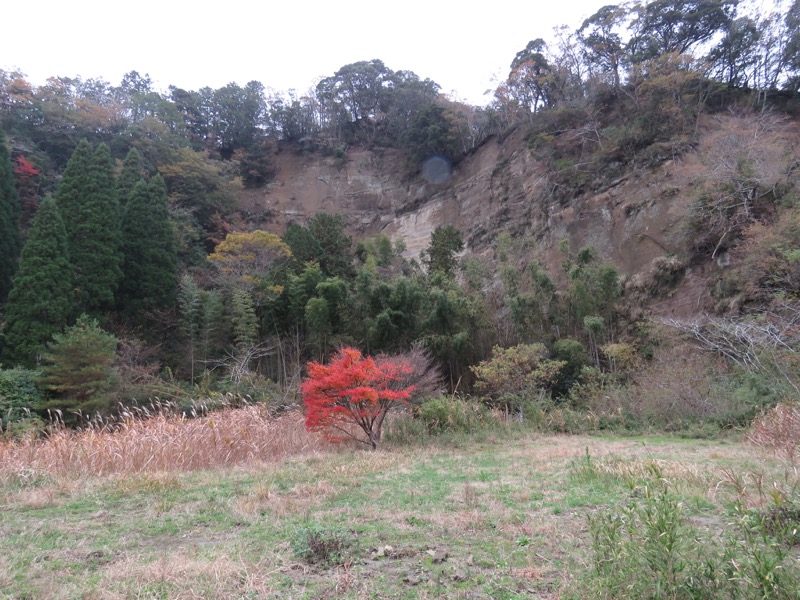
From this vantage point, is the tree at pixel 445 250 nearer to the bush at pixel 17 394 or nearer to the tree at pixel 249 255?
the tree at pixel 249 255

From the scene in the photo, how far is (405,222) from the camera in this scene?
32719 mm

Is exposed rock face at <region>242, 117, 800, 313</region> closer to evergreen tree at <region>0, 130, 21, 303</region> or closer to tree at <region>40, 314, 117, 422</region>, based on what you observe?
evergreen tree at <region>0, 130, 21, 303</region>

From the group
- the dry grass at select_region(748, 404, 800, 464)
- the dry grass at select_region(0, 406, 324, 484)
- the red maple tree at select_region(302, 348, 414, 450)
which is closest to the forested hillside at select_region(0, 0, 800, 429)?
the dry grass at select_region(748, 404, 800, 464)

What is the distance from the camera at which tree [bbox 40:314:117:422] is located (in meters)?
14.1

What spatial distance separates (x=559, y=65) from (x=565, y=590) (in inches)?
1140

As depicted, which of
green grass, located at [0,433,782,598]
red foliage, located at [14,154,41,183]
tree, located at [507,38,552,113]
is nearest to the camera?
green grass, located at [0,433,782,598]

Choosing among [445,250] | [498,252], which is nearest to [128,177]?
[445,250]

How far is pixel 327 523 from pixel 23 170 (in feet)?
93.1

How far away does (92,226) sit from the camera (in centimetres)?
1986

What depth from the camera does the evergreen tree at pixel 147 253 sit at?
2141cm

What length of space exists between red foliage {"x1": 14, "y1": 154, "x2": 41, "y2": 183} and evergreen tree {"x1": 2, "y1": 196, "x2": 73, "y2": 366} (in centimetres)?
789

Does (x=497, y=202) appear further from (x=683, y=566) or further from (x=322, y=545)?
(x=683, y=566)

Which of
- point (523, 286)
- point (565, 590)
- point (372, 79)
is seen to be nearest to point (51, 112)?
point (372, 79)

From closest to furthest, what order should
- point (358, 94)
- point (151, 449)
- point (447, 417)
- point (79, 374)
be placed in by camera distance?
1. point (151, 449)
2. point (447, 417)
3. point (79, 374)
4. point (358, 94)
